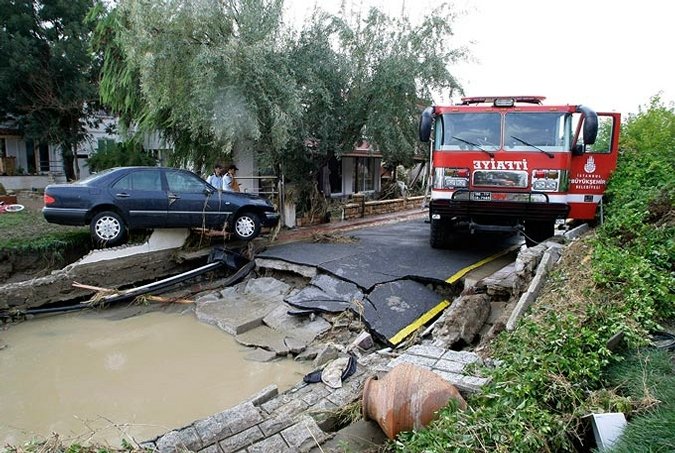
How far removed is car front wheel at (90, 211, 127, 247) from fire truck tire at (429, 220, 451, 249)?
6.18 meters

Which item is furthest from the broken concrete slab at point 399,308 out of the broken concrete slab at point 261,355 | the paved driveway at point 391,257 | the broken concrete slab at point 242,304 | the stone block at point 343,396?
the broken concrete slab at point 242,304

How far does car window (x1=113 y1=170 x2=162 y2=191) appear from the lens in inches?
330

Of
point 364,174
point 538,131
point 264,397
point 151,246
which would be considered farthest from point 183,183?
point 364,174

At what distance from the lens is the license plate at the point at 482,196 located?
7.50 m

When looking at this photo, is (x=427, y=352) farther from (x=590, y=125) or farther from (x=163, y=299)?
(x=163, y=299)

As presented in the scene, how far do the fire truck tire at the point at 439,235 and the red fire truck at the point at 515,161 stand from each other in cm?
110

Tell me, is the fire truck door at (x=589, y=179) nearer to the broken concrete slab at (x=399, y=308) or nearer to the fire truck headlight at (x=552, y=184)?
the fire truck headlight at (x=552, y=184)

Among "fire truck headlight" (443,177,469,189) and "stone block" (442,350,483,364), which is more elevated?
"fire truck headlight" (443,177,469,189)

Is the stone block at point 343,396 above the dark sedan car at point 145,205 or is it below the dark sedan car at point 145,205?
below

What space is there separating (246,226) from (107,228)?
2.66 meters

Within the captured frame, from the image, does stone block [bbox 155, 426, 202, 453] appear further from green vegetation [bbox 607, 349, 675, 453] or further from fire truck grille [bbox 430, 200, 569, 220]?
fire truck grille [bbox 430, 200, 569, 220]

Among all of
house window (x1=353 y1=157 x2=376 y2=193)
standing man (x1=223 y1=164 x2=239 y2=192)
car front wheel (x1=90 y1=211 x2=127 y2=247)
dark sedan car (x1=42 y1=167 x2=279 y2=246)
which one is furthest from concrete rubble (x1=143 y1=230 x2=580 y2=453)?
house window (x1=353 y1=157 x2=376 y2=193)

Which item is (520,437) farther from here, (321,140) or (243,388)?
(321,140)

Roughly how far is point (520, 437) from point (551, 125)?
20.5ft
